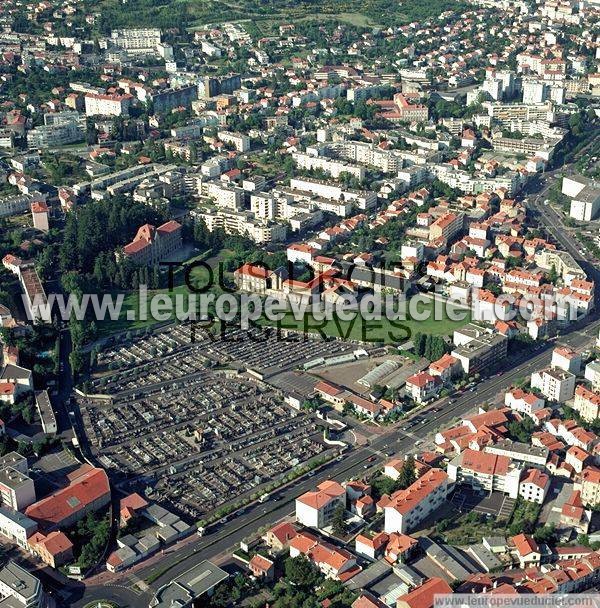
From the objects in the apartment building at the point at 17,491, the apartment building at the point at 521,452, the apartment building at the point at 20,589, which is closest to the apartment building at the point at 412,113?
the apartment building at the point at 521,452

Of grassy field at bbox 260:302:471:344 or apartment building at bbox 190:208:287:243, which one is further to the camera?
apartment building at bbox 190:208:287:243

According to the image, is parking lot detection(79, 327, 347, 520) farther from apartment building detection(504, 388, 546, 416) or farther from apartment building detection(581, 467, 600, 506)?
apartment building detection(581, 467, 600, 506)

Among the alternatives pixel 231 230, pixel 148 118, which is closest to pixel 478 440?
pixel 231 230

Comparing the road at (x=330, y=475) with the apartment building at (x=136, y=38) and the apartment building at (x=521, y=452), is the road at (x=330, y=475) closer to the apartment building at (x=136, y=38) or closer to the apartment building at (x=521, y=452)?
the apartment building at (x=521, y=452)

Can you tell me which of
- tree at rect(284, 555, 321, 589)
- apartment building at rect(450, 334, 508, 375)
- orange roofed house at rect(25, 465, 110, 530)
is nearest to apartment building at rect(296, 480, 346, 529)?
tree at rect(284, 555, 321, 589)

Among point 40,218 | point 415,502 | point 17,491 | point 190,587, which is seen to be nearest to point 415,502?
point 415,502

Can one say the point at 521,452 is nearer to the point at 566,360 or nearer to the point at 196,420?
the point at 566,360
